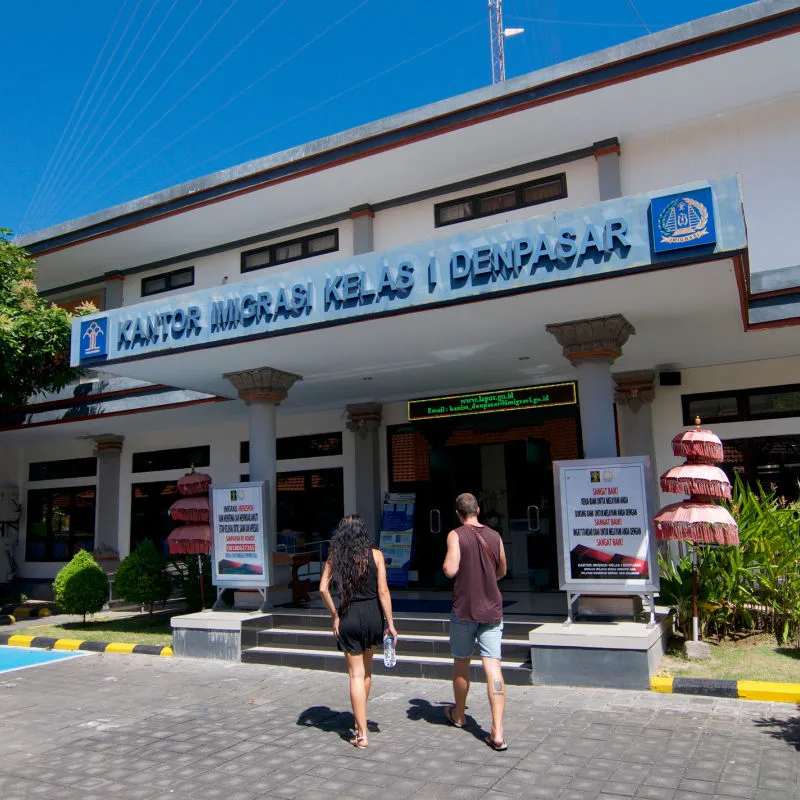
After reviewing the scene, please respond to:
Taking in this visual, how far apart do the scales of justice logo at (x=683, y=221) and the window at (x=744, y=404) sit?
16.8 ft

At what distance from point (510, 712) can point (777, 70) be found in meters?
8.93

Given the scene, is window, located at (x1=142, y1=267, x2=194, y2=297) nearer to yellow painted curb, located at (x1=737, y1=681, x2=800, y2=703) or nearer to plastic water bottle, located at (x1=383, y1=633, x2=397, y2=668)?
plastic water bottle, located at (x1=383, y1=633, x2=397, y2=668)

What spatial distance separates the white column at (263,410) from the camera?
35.3ft

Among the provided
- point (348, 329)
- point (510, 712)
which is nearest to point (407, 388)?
point (348, 329)

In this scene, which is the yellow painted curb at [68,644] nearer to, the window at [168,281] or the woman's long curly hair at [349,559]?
the woman's long curly hair at [349,559]

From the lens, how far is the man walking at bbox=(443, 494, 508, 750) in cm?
586

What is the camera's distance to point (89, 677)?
9008mm

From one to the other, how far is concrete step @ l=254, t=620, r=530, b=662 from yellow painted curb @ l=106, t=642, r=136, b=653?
7.12 ft

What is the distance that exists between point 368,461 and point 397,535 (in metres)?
1.51

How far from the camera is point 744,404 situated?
11.1m

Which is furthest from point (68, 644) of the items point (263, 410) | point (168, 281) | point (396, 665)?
point (168, 281)

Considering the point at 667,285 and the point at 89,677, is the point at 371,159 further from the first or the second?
the point at 89,677

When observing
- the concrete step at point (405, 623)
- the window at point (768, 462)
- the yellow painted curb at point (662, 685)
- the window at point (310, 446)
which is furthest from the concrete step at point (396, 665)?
the window at point (310, 446)

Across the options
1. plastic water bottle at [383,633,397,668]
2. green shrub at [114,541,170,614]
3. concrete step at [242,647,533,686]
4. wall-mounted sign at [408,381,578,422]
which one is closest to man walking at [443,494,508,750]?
plastic water bottle at [383,633,397,668]
